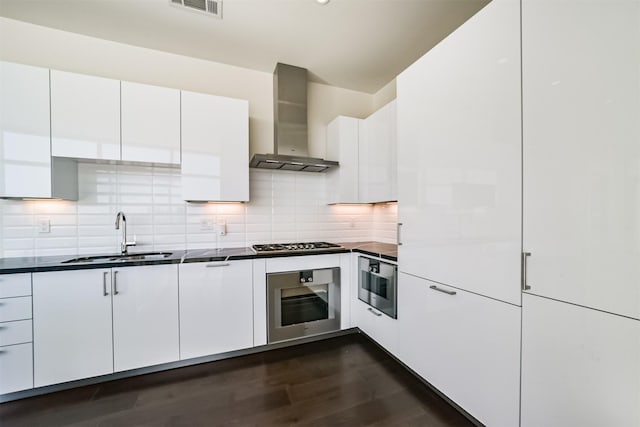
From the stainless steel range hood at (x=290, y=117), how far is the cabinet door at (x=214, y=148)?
0.93 ft

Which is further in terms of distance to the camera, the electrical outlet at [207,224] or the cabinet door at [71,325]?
the electrical outlet at [207,224]

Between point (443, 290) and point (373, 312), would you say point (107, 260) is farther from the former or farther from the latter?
point (443, 290)

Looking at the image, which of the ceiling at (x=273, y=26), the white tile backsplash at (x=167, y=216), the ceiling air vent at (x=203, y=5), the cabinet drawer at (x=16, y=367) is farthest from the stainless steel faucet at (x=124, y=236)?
the ceiling air vent at (x=203, y=5)

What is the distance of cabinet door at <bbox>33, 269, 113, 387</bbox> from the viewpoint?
5.42ft

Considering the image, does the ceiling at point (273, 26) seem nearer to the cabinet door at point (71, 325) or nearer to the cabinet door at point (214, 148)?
the cabinet door at point (214, 148)

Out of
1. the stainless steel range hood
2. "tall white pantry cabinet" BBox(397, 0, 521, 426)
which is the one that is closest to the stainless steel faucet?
the stainless steel range hood

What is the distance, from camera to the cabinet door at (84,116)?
1.86 metres

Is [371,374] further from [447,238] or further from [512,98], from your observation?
[512,98]

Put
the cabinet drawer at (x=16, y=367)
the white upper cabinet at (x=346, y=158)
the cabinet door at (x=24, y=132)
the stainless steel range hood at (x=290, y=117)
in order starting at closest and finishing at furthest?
the cabinet drawer at (x=16, y=367), the cabinet door at (x=24, y=132), the stainless steel range hood at (x=290, y=117), the white upper cabinet at (x=346, y=158)

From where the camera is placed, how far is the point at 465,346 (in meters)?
1.41

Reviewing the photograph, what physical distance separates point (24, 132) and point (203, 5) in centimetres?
159

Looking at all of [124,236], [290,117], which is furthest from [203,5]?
[124,236]

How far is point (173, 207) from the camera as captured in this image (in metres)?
2.38

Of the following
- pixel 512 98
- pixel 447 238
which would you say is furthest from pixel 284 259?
pixel 512 98
